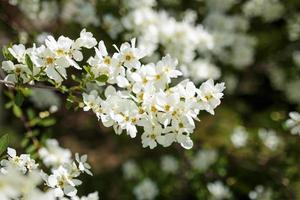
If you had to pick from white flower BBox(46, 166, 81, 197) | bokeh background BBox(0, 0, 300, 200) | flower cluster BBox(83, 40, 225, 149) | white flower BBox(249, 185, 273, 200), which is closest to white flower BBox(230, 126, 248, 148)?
bokeh background BBox(0, 0, 300, 200)

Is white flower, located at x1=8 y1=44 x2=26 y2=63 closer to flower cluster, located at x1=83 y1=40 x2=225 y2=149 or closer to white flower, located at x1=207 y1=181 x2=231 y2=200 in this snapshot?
flower cluster, located at x1=83 y1=40 x2=225 y2=149

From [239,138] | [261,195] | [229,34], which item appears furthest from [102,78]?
[229,34]

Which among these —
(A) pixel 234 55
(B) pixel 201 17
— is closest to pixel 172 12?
(B) pixel 201 17

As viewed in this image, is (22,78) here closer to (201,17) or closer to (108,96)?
(108,96)

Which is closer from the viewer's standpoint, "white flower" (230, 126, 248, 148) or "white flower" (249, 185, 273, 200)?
"white flower" (249, 185, 273, 200)

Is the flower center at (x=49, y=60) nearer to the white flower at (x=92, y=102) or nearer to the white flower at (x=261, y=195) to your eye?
the white flower at (x=92, y=102)

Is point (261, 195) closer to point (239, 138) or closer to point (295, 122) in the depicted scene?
point (239, 138)

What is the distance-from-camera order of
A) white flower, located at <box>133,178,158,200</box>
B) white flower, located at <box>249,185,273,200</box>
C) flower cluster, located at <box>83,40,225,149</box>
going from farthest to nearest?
white flower, located at <box>133,178,158,200</box>, white flower, located at <box>249,185,273,200</box>, flower cluster, located at <box>83,40,225,149</box>
